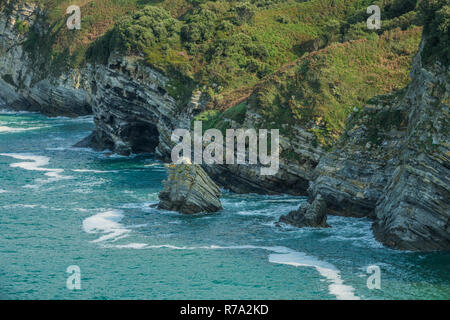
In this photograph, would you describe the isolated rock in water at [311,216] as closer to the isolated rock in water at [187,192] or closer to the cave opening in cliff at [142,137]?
the isolated rock in water at [187,192]

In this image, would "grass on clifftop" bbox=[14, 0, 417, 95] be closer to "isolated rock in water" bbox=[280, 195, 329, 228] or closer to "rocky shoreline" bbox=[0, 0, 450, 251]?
"rocky shoreline" bbox=[0, 0, 450, 251]

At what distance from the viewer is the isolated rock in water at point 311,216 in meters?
47.2

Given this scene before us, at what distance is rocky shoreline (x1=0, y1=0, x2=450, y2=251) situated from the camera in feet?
133

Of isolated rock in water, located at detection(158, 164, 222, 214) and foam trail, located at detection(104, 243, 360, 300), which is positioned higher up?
isolated rock in water, located at detection(158, 164, 222, 214)

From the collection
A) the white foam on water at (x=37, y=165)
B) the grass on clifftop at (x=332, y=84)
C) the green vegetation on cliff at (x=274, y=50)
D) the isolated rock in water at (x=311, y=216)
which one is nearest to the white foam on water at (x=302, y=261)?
the isolated rock in water at (x=311, y=216)

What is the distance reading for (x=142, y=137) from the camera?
278 feet

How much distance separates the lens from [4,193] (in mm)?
59156

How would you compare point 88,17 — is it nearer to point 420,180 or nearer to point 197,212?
point 197,212

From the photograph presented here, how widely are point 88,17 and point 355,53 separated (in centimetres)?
8250

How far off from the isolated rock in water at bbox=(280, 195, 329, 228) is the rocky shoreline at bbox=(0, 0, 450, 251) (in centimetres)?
20

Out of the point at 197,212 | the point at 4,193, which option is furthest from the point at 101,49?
the point at 197,212

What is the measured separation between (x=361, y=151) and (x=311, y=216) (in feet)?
24.6

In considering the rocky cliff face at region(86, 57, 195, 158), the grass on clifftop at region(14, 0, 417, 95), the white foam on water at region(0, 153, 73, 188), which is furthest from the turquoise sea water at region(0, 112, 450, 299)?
the grass on clifftop at region(14, 0, 417, 95)

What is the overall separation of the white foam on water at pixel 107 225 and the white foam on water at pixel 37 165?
14.3 metres
